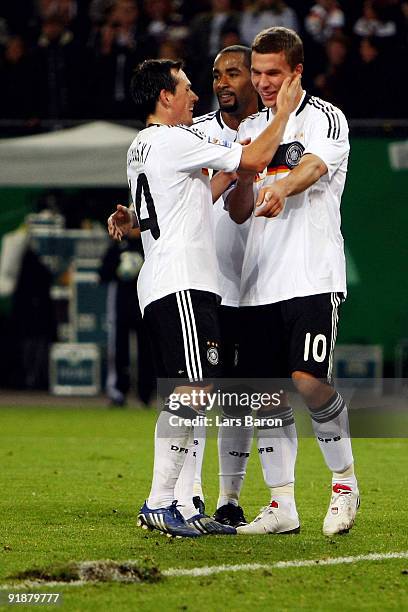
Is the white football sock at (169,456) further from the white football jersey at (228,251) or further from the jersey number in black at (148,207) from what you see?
the jersey number in black at (148,207)

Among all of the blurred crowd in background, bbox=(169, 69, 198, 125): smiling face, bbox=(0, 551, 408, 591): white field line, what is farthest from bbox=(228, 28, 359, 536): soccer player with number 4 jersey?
the blurred crowd in background

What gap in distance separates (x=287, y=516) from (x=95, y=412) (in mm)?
8091

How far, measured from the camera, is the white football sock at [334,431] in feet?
22.5

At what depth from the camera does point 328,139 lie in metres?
6.74

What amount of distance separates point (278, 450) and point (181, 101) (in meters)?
1.84

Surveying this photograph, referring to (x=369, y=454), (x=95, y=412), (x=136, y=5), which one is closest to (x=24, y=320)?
(x=95, y=412)

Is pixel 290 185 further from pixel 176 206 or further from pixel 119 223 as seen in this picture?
pixel 119 223

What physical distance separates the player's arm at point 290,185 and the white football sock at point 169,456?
1063 mm

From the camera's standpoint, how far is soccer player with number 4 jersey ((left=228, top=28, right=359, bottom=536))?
6.74 metres

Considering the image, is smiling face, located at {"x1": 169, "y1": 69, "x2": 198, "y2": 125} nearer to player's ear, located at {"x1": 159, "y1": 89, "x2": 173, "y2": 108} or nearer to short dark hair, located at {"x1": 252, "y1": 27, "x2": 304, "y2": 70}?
player's ear, located at {"x1": 159, "y1": 89, "x2": 173, "y2": 108}

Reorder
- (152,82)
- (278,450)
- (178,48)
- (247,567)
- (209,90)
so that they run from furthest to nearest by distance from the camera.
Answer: (178,48) → (209,90) → (278,450) → (152,82) → (247,567)

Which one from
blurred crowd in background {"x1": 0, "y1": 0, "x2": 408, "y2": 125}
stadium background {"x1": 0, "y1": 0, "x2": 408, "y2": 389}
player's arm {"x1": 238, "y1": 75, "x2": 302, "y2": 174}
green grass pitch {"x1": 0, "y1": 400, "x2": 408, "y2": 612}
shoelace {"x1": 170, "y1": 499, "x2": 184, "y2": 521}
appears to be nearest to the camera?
green grass pitch {"x1": 0, "y1": 400, "x2": 408, "y2": 612}

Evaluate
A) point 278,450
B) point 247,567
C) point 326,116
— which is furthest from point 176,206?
point 247,567

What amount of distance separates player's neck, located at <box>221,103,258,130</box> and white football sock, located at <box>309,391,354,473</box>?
1680mm
